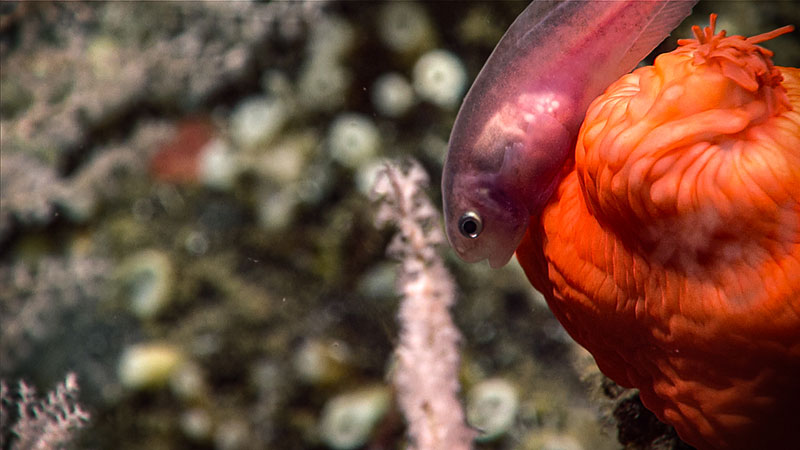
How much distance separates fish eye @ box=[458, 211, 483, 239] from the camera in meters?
1.17

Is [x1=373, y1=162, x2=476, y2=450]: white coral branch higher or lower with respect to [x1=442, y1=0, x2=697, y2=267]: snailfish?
lower

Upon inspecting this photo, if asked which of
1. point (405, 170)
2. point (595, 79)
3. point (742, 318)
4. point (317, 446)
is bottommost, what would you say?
point (317, 446)

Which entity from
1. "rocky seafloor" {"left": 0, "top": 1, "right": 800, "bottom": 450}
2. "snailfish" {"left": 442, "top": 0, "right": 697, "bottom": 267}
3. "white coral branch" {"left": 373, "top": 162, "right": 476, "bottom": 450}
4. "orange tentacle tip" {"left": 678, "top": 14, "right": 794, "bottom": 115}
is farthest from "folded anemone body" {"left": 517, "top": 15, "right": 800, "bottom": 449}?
"rocky seafloor" {"left": 0, "top": 1, "right": 800, "bottom": 450}

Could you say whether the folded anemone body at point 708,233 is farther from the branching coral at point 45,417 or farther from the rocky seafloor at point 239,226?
the branching coral at point 45,417

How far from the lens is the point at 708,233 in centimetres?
81

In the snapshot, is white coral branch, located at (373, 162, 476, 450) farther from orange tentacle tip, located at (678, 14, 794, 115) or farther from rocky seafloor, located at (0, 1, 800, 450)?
orange tentacle tip, located at (678, 14, 794, 115)

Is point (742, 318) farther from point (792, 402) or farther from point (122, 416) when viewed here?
point (122, 416)

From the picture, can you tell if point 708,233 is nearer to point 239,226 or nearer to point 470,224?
point 470,224

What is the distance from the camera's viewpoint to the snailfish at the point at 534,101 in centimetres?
105

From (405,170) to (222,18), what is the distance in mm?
848

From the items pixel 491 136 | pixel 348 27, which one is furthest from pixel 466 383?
pixel 348 27

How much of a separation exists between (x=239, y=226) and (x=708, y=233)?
1.58 metres

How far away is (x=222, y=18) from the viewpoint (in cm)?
217

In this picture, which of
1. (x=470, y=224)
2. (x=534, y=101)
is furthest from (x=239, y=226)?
(x=534, y=101)
